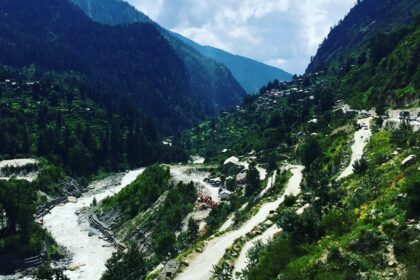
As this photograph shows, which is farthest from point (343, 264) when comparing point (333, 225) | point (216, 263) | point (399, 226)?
point (216, 263)

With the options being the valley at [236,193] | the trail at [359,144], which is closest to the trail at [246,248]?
the valley at [236,193]

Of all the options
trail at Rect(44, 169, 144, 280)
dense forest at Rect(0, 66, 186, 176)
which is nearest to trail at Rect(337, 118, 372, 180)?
trail at Rect(44, 169, 144, 280)

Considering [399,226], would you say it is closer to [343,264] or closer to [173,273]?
[343,264]

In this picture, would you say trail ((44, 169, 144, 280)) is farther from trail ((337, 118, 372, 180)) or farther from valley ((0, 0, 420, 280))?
trail ((337, 118, 372, 180))

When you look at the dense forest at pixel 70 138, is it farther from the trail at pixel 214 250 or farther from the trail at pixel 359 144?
the trail at pixel 214 250

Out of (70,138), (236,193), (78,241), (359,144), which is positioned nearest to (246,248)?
(359,144)
